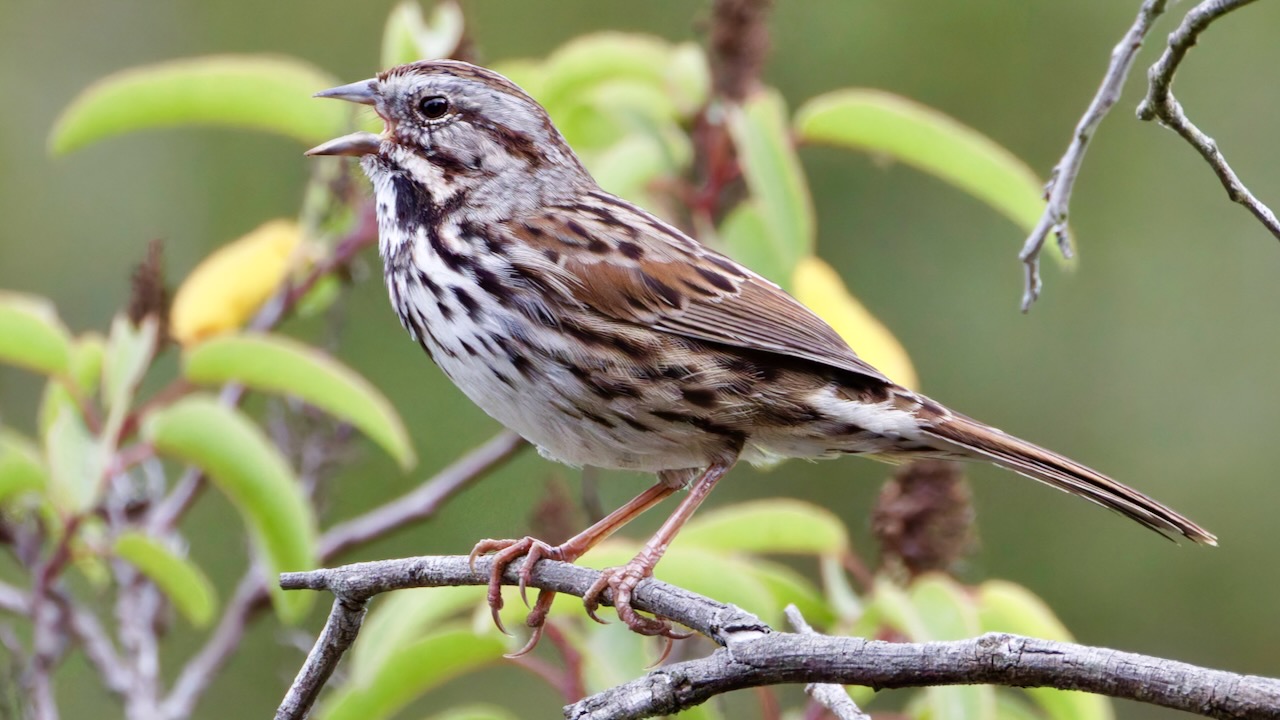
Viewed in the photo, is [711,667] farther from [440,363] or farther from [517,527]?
[517,527]

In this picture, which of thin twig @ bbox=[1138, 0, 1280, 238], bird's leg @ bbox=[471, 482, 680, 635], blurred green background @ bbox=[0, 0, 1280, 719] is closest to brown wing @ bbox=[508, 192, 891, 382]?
bird's leg @ bbox=[471, 482, 680, 635]

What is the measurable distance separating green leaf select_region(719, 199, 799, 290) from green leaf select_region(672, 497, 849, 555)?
0.57m

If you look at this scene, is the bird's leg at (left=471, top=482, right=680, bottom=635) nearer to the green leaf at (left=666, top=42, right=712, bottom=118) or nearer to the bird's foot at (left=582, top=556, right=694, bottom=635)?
the bird's foot at (left=582, top=556, right=694, bottom=635)

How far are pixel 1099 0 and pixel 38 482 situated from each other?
22.6 feet

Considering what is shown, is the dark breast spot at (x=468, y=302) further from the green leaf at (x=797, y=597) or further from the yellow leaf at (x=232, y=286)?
the yellow leaf at (x=232, y=286)

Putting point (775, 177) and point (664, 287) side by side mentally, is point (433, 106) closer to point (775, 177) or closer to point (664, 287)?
point (664, 287)

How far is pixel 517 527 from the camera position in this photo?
4.96 meters

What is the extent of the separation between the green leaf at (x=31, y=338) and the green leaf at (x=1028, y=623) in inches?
85.6

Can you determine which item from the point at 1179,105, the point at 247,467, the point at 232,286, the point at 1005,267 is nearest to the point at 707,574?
the point at 247,467

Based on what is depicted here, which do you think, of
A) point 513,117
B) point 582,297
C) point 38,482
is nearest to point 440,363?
point 582,297

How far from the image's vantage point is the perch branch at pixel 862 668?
71.5 inches

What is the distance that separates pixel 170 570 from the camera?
3.65 meters

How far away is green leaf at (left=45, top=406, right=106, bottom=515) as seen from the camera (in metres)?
3.54

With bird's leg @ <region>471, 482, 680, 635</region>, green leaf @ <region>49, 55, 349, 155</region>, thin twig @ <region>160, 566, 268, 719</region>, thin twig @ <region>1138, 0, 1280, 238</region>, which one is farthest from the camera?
green leaf @ <region>49, 55, 349, 155</region>
